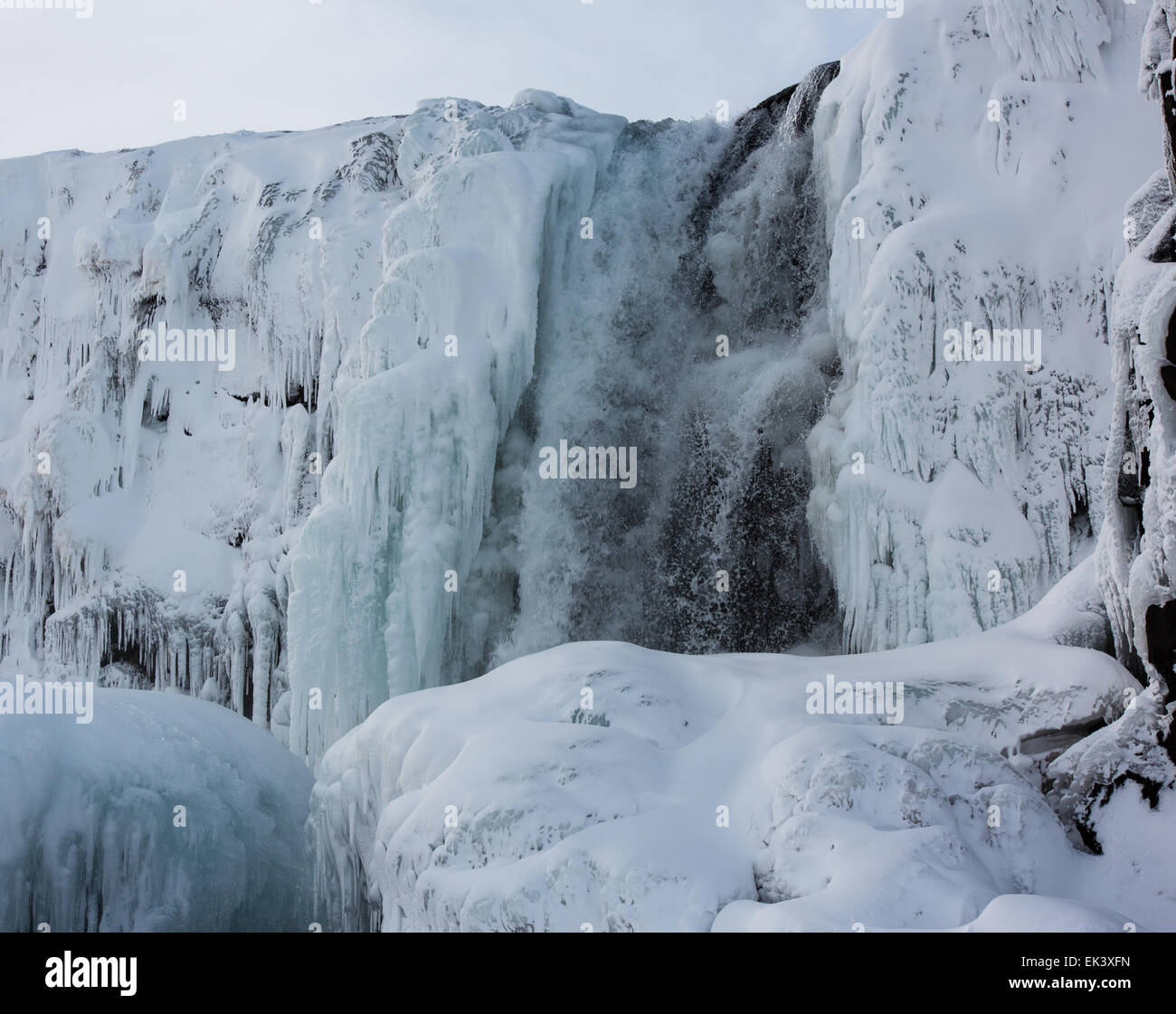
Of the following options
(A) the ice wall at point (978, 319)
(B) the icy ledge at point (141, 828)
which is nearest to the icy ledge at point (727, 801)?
(B) the icy ledge at point (141, 828)

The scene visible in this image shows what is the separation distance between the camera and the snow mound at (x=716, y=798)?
5152 mm

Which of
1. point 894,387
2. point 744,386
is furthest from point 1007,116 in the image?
point 744,386

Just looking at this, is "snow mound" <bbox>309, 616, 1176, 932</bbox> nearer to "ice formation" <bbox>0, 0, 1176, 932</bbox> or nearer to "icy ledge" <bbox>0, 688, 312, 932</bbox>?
"ice formation" <bbox>0, 0, 1176, 932</bbox>

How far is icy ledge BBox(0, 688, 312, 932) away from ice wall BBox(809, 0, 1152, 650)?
5273 millimetres

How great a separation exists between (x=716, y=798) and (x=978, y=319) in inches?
262

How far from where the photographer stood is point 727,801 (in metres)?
5.81

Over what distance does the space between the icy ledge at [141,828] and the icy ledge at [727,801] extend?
1.72 m

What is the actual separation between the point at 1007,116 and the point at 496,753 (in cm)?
860

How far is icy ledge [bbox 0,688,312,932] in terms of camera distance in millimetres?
8141

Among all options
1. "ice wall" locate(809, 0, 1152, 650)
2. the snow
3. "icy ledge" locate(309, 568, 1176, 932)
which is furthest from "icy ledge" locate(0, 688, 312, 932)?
"ice wall" locate(809, 0, 1152, 650)

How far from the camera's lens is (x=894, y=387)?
1097 centimetres

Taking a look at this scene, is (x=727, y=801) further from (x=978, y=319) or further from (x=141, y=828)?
(x=978, y=319)

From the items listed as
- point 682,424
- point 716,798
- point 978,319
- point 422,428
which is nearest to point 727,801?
point 716,798
